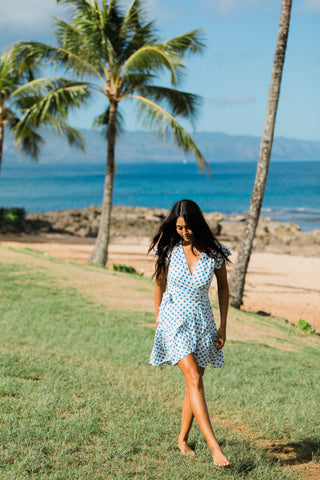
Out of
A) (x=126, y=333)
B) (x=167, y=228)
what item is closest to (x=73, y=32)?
(x=126, y=333)

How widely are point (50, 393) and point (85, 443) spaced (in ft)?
3.51

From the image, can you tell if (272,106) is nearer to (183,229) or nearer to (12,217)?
(183,229)

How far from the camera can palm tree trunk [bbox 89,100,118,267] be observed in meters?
15.3

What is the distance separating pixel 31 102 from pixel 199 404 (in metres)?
17.6

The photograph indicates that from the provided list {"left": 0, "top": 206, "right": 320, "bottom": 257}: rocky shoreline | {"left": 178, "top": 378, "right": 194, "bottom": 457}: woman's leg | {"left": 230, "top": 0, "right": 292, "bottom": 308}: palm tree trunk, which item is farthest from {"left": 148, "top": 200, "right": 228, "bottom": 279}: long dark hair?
{"left": 0, "top": 206, "right": 320, "bottom": 257}: rocky shoreline

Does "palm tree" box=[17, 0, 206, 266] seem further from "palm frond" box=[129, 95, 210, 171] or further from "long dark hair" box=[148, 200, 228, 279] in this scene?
"long dark hair" box=[148, 200, 228, 279]

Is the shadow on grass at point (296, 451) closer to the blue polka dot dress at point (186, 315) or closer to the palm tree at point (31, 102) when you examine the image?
the blue polka dot dress at point (186, 315)

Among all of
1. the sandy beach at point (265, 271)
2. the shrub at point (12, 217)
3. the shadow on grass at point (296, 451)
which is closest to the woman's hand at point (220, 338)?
the shadow on grass at point (296, 451)

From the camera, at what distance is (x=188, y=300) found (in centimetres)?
361

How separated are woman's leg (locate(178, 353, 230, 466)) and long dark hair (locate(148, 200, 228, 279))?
703 mm

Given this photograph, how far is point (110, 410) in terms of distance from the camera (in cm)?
450

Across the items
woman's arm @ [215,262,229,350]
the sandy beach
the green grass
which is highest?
woman's arm @ [215,262,229,350]

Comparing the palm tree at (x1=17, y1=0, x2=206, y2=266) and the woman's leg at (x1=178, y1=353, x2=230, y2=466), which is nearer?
the woman's leg at (x1=178, y1=353, x2=230, y2=466)

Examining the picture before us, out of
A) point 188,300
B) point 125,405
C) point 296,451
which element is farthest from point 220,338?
point 125,405
